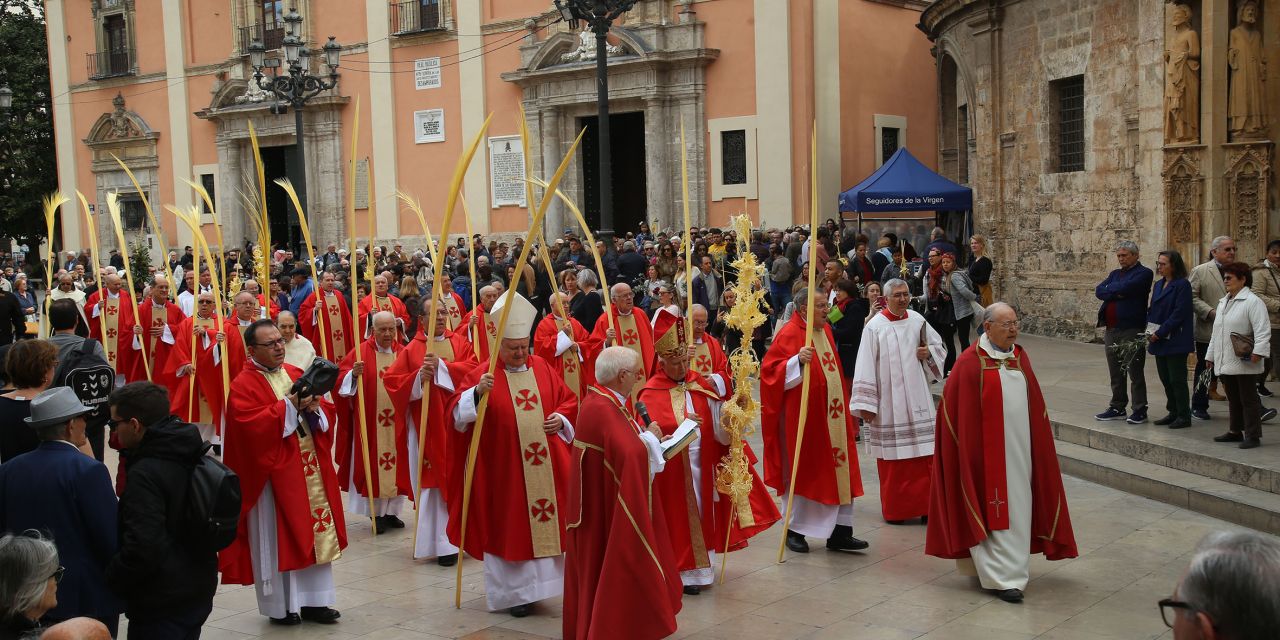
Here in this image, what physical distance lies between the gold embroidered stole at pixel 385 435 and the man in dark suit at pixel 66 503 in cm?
435

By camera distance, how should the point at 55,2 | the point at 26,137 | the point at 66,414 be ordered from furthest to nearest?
the point at 26,137 < the point at 55,2 < the point at 66,414

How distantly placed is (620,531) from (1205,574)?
3530 mm

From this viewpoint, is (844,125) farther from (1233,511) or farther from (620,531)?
(620,531)

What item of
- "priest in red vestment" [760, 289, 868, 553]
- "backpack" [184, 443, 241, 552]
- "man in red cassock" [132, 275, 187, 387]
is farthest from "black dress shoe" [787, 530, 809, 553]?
"man in red cassock" [132, 275, 187, 387]

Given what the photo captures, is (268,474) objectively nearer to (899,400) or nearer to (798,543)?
(798,543)

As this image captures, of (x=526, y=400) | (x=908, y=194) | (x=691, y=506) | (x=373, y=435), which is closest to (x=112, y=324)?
(x=373, y=435)

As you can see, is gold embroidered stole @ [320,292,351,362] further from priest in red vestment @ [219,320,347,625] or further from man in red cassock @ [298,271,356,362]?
priest in red vestment @ [219,320,347,625]

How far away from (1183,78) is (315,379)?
10.6 m

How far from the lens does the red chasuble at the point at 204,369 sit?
11570 mm

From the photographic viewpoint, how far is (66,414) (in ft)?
15.3

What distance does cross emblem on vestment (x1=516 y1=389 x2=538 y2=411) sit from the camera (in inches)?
280

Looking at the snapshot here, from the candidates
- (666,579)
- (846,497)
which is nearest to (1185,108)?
(846,497)

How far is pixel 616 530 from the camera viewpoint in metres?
5.73

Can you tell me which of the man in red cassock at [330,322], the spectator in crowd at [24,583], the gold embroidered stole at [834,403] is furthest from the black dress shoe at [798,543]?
the man in red cassock at [330,322]
